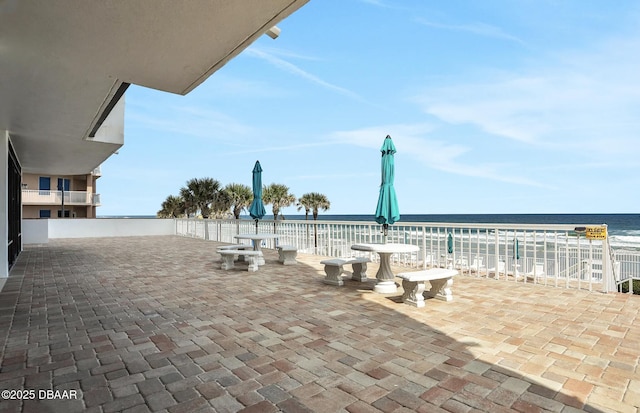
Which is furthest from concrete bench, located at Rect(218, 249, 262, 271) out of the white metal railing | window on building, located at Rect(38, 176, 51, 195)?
window on building, located at Rect(38, 176, 51, 195)

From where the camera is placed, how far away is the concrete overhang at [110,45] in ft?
7.96

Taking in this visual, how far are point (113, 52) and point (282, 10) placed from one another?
5.86ft

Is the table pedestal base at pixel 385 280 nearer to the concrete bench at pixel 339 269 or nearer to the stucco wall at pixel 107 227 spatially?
the concrete bench at pixel 339 269

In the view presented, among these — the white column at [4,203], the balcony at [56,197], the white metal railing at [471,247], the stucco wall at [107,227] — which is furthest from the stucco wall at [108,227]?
the white column at [4,203]

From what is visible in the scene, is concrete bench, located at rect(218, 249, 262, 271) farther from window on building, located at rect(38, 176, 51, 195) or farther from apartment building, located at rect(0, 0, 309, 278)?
window on building, located at rect(38, 176, 51, 195)

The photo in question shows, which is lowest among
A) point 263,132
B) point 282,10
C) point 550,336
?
point 550,336

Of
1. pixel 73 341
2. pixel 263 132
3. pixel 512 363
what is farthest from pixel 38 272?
pixel 263 132

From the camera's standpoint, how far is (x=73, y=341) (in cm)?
293

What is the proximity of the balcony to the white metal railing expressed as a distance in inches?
622

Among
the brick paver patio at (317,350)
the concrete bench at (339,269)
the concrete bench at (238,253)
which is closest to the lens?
the brick paver patio at (317,350)

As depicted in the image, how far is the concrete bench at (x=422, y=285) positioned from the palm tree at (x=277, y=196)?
26182 millimetres

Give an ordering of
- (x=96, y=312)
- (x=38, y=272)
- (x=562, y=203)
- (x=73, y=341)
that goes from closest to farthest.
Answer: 1. (x=73, y=341)
2. (x=96, y=312)
3. (x=38, y=272)
4. (x=562, y=203)

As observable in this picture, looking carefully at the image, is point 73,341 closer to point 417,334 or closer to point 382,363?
point 382,363

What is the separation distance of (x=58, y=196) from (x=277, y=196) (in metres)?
15.6
